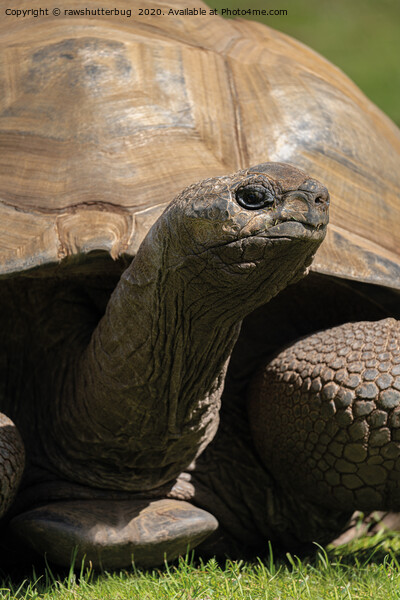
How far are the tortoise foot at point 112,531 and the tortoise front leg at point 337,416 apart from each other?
1.19 feet

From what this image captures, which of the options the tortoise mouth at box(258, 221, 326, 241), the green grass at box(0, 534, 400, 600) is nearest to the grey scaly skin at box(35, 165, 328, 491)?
the tortoise mouth at box(258, 221, 326, 241)

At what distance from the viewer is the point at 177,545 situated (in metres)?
3.06

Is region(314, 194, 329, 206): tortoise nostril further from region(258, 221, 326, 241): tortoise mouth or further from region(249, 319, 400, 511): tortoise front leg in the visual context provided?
region(249, 319, 400, 511): tortoise front leg

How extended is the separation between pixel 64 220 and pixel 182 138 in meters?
0.62

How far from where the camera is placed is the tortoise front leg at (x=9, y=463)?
9.46 ft

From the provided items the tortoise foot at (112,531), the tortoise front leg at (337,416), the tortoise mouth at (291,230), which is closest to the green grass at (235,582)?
the tortoise foot at (112,531)

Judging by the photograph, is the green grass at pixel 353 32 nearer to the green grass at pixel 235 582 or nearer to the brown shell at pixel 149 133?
the brown shell at pixel 149 133

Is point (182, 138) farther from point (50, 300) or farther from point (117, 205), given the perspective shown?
point (50, 300)

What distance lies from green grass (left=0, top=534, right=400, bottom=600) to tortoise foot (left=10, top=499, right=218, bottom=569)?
0.05 metres

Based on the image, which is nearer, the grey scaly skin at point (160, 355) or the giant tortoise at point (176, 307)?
the grey scaly skin at point (160, 355)

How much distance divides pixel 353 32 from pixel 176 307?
1322 cm

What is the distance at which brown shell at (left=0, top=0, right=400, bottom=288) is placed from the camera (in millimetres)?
3084

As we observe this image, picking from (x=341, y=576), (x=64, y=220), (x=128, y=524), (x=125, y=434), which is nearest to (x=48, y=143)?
(x=64, y=220)

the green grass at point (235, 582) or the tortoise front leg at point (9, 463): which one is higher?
the tortoise front leg at point (9, 463)
